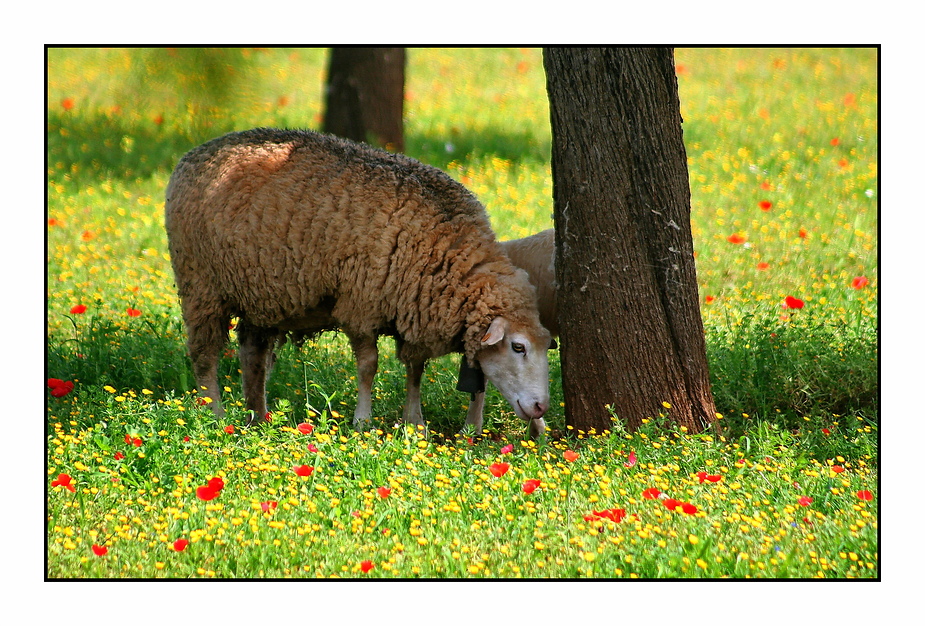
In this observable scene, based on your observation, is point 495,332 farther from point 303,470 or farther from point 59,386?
point 59,386

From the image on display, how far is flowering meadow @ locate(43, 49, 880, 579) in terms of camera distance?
3.64 m

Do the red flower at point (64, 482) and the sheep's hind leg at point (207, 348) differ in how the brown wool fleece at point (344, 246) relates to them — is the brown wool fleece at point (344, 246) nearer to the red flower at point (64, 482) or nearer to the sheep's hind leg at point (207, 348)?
the sheep's hind leg at point (207, 348)

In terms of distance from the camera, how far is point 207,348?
593 centimetres

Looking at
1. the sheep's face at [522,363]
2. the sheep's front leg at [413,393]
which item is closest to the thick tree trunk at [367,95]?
the sheep's front leg at [413,393]

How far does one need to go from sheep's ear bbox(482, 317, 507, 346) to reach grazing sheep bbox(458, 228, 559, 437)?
0.29 m

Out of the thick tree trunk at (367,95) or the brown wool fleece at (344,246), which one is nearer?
the brown wool fleece at (344,246)

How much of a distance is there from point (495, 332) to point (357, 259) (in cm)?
91

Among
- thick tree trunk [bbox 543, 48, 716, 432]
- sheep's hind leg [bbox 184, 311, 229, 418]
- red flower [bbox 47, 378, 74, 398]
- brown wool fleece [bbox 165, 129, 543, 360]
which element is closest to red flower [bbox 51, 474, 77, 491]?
red flower [bbox 47, 378, 74, 398]

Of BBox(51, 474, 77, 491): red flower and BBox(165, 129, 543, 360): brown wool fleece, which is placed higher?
BBox(165, 129, 543, 360): brown wool fleece

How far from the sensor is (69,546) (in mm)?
3629

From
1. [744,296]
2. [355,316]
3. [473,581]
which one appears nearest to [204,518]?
[473,581]

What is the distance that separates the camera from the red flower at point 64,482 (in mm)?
4156

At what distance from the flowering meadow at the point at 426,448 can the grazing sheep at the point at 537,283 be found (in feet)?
0.65

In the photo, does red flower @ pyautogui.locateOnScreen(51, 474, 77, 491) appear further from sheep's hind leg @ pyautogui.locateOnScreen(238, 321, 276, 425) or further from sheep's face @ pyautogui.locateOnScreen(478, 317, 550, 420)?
sheep's face @ pyautogui.locateOnScreen(478, 317, 550, 420)
